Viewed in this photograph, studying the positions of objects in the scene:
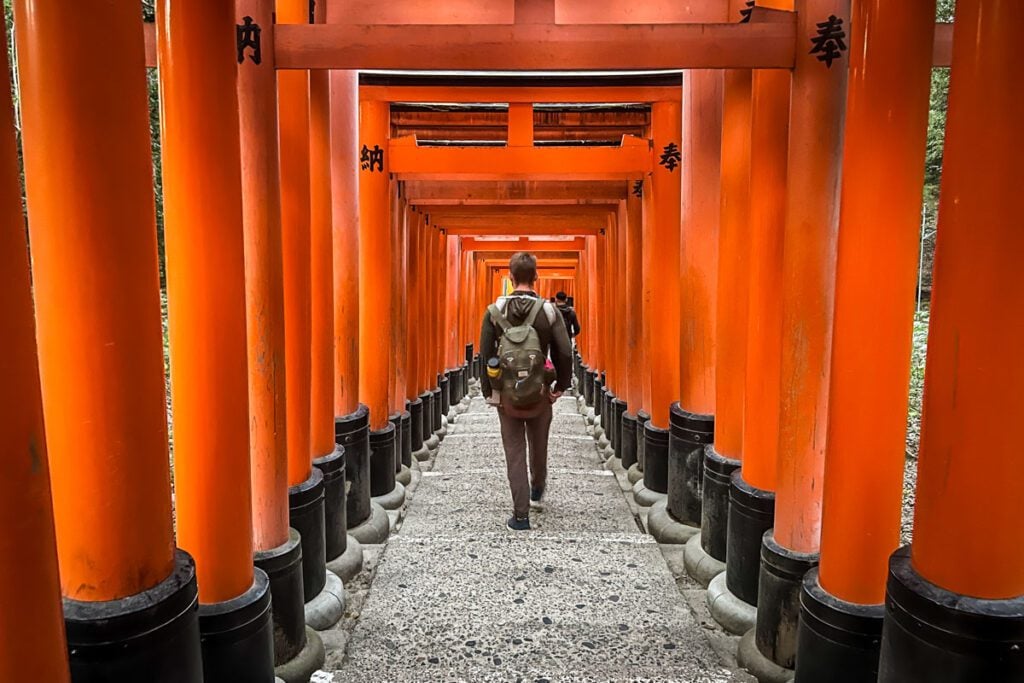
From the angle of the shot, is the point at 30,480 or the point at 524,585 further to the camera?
the point at 524,585

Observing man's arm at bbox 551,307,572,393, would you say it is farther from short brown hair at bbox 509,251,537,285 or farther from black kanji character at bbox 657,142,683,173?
black kanji character at bbox 657,142,683,173

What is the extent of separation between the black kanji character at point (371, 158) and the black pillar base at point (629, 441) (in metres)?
3.31

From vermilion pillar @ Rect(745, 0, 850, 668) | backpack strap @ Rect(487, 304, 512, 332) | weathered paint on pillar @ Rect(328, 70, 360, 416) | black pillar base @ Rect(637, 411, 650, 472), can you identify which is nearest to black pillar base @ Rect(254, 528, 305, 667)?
weathered paint on pillar @ Rect(328, 70, 360, 416)

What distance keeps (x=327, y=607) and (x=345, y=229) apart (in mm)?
2318

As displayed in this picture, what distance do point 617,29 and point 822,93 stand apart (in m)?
0.81

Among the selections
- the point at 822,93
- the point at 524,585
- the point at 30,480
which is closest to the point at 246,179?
the point at 30,480

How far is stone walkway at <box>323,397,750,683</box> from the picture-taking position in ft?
10.2

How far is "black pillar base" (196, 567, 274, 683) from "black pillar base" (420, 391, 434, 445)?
5.54 meters

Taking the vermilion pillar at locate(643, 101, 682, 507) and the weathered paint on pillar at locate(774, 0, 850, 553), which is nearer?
the weathered paint on pillar at locate(774, 0, 850, 553)

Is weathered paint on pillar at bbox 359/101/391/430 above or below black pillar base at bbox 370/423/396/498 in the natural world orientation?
above

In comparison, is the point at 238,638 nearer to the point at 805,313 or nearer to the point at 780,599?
the point at 780,599

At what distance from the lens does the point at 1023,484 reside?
5.80ft

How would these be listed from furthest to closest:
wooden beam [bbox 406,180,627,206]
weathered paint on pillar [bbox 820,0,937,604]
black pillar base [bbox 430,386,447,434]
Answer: black pillar base [bbox 430,386,447,434] < wooden beam [bbox 406,180,627,206] < weathered paint on pillar [bbox 820,0,937,604]

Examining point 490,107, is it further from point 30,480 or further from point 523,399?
point 30,480
